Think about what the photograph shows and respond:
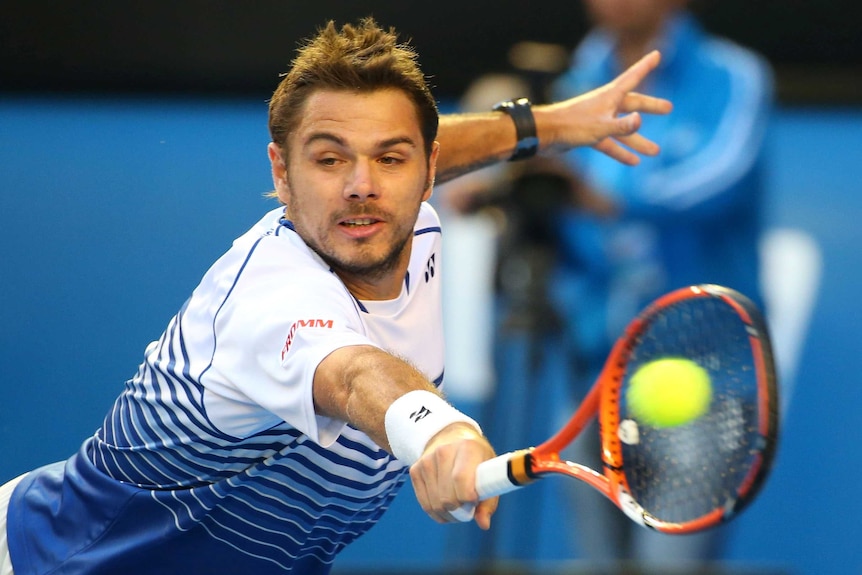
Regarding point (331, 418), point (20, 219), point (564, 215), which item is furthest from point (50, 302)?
point (331, 418)

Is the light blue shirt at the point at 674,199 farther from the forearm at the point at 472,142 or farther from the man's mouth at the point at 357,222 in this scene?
the man's mouth at the point at 357,222

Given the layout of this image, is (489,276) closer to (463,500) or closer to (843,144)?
(843,144)

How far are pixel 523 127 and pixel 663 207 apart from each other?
1.47 m

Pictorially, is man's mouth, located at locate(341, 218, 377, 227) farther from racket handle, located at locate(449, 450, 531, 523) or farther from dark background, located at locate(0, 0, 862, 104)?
dark background, located at locate(0, 0, 862, 104)

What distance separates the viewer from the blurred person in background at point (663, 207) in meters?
5.09

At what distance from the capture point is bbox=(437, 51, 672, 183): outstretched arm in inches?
147

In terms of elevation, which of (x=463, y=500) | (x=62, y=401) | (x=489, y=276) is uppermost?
(x=463, y=500)

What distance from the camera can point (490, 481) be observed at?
215 cm

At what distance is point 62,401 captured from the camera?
17.9 ft

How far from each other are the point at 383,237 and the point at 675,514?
2.75ft

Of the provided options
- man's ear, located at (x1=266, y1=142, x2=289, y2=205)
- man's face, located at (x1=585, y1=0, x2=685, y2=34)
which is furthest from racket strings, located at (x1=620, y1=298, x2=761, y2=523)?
man's face, located at (x1=585, y1=0, x2=685, y2=34)

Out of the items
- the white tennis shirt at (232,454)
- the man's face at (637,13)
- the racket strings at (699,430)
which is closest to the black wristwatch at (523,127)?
the white tennis shirt at (232,454)

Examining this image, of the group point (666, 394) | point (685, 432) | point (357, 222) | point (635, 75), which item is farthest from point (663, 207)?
point (357, 222)

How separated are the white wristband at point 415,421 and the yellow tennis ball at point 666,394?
816 mm
